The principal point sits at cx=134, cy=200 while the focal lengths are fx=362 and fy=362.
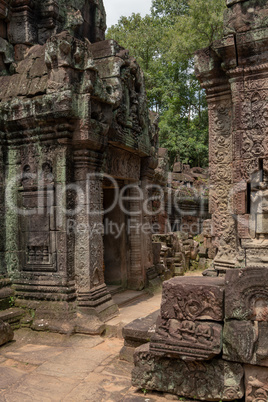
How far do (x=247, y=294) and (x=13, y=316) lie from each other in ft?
11.6

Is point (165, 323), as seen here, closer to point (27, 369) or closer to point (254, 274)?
point (254, 274)

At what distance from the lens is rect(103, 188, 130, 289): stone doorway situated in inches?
291

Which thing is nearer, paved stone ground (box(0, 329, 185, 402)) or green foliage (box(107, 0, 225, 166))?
paved stone ground (box(0, 329, 185, 402))

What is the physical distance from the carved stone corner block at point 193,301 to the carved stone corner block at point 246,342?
0.15m

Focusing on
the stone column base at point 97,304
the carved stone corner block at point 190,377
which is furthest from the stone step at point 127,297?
the carved stone corner block at point 190,377

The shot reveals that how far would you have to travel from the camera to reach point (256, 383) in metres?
2.90

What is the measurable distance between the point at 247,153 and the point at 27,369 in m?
3.49

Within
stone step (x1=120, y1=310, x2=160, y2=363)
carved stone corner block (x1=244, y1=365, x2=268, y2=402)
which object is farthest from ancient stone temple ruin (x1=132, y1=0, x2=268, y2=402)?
stone step (x1=120, y1=310, x2=160, y2=363)

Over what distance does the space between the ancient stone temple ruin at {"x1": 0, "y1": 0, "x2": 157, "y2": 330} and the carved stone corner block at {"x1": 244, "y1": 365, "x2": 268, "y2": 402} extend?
8.56ft

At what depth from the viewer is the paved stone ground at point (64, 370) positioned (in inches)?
130

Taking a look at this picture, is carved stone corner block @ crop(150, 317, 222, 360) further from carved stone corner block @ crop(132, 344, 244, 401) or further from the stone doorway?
the stone doorway

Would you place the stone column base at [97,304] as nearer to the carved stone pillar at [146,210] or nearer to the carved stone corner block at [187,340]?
the carved stone pillar at [146,210]

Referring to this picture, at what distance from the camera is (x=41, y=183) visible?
17.8 feet

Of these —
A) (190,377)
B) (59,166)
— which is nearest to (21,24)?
(59,166)
